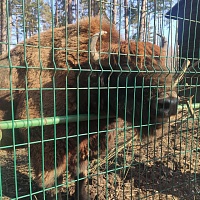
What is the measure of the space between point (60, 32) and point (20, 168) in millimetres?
3353

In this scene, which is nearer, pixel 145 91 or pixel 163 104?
pixel 163 104

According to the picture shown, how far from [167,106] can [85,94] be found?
3.88 ft

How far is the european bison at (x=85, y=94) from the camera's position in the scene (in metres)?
2.67

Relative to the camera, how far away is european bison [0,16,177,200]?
8.75 ft

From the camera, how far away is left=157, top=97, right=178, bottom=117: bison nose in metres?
2.49

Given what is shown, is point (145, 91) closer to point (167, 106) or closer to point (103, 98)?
point (167, 106)

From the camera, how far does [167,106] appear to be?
2.53 metres

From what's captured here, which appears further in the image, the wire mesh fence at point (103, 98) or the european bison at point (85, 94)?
the european bison at point (85, 94)

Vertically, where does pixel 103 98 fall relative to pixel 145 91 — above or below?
below

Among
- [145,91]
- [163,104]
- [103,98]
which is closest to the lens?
[163,104]

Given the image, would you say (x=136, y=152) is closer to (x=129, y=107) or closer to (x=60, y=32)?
(x=129, y=107)

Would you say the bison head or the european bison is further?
the european bison

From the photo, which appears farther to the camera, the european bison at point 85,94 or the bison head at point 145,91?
the european bison at point 85,94

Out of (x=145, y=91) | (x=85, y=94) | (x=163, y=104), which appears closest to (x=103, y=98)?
(x=85, y=94)
